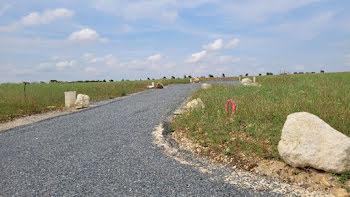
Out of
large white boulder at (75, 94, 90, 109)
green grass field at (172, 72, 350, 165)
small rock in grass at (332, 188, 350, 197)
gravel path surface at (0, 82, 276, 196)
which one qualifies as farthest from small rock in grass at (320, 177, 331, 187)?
large white boulder at (75, 94, 90, 109)

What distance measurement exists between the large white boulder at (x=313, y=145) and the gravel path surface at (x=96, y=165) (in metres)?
1.33

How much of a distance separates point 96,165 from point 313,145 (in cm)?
A: 469

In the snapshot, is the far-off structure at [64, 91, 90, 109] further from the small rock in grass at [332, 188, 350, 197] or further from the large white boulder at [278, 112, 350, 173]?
the small rock in grass at [332, 188, 350, 197]

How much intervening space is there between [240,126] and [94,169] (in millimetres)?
4060

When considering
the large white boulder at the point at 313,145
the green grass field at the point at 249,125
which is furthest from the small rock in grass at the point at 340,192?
the green grass field at the point at 249,125

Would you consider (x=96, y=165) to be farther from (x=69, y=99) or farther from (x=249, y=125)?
(x=69, y=99)

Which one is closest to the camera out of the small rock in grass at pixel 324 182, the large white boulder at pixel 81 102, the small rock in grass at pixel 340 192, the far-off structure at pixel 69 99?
the small rock in grass at pixel 340 192

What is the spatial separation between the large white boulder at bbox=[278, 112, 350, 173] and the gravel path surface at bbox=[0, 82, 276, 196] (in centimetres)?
133

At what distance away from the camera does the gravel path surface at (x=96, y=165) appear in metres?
4.93

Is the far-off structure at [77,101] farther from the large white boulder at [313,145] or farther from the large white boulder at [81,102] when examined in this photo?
the large white boulder at [313,145]

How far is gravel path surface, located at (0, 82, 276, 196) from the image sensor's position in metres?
4.93

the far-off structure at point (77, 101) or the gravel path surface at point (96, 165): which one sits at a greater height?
the far-off structure at point (77, 101)

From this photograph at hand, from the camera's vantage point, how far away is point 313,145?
531 centimetres

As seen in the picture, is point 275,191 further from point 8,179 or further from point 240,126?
point 8,179
